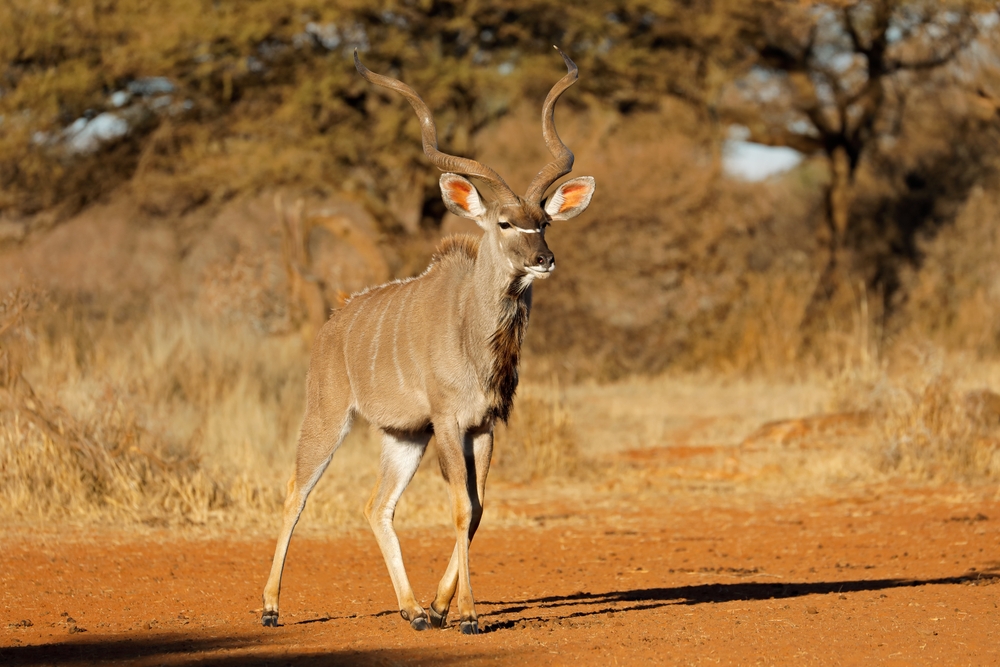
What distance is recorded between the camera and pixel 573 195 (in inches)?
237

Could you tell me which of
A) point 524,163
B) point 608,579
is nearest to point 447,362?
point 608,579

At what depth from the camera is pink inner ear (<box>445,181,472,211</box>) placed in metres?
5.82

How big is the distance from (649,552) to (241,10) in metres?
9.96

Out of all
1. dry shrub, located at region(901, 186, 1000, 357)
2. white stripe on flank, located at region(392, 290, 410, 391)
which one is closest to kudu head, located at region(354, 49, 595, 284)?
white stripe on flank, located at region(392, 290, 410, 391)

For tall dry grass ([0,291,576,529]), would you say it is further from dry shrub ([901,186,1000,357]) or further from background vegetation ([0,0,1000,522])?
dry shrub ([901,186,1000,357])

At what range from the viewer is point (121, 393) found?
9.04 m

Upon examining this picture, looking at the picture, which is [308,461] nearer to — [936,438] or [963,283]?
[936,438]

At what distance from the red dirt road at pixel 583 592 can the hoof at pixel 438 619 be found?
0.15 metres

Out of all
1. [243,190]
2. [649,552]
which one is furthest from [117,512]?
[243,190]

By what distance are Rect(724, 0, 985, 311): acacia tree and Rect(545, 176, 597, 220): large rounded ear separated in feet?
40.1

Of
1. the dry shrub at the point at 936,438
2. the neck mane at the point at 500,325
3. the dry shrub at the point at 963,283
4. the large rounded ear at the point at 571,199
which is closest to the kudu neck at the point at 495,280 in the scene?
the neck mane at the point at 500,325

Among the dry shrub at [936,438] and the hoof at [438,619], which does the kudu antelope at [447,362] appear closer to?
the hoof at [438,619]

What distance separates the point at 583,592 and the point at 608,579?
18.0 inches

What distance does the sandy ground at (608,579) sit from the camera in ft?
16.3
